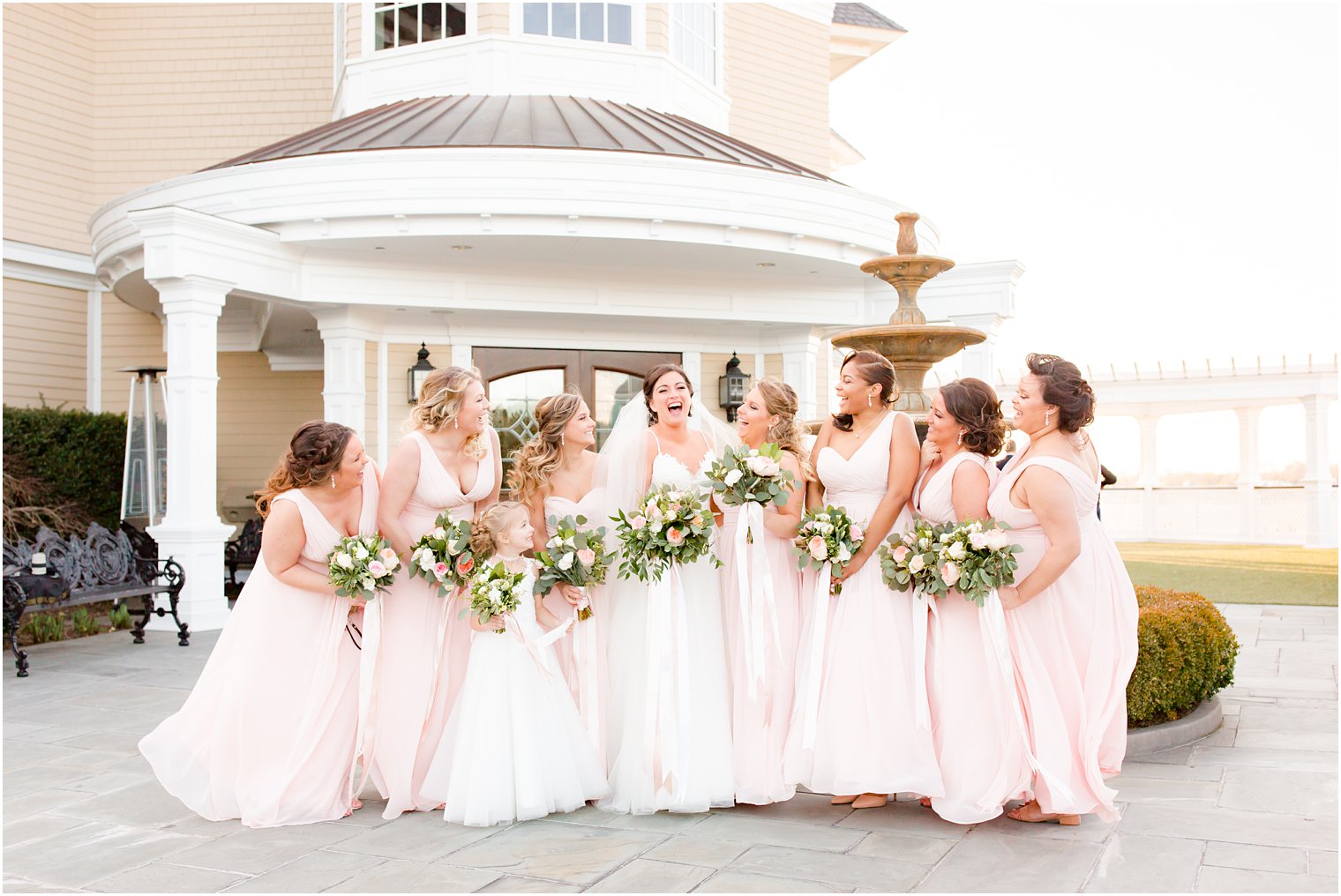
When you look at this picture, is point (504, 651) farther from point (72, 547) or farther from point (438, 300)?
point (438, 300)

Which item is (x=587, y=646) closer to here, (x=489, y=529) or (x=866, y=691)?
(x=489, y=529)

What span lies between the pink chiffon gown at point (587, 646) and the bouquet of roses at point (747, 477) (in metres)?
0.69

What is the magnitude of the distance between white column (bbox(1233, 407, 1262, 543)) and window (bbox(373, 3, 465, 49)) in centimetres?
2098

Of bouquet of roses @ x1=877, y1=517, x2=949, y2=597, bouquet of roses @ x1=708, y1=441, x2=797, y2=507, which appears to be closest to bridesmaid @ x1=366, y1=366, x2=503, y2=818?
bouquet of roses @ x1=708, y1=441, x2=797, y2=507

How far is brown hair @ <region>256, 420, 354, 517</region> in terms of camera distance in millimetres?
4984

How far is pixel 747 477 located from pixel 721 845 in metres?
1.56

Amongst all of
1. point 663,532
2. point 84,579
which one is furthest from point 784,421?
point 84,579

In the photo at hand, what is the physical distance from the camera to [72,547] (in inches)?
371

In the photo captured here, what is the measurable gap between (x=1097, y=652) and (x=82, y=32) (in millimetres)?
17697

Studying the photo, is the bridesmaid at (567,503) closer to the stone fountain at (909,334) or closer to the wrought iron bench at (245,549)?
the stone fountain at (909,334)

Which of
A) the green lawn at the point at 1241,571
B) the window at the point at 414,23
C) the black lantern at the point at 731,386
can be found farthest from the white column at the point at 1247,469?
the window at the point at 414,23

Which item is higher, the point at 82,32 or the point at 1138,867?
the point at 82,32

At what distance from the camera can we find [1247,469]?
2541 centimetres

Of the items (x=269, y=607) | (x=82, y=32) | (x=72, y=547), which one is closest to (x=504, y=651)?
(x=269, y=607)
